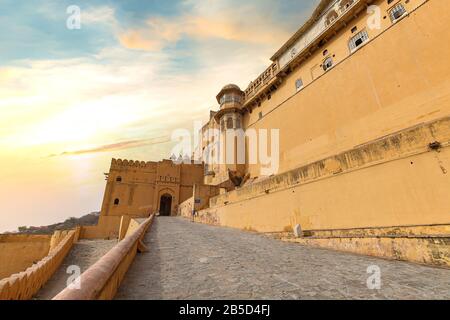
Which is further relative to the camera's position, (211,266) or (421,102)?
(421,102)

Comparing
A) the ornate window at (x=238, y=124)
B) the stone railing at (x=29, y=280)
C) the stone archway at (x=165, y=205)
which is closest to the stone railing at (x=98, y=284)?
the stone railing at (x=29, y=280)

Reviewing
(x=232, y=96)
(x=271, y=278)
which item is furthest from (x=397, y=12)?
(x=232, y=96)

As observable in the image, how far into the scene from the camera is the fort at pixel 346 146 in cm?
514

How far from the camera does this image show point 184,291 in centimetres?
291

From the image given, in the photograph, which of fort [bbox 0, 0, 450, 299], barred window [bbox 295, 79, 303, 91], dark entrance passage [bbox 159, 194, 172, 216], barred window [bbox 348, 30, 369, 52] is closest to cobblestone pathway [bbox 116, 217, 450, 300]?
fort [bbox 0, 0, 450, 299]

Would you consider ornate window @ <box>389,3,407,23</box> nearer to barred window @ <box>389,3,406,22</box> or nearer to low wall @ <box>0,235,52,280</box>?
barred window @ <box>389,3,406,22</box>

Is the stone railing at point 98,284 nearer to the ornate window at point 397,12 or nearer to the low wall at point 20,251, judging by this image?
the ornate window at point 397,12

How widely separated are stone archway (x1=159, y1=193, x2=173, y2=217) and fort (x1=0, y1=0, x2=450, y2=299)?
6131 mm

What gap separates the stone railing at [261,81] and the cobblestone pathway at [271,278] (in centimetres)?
1896

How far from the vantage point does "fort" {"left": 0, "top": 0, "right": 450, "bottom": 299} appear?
5144 mm

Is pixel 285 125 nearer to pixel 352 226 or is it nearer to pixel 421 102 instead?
pixel 421 102

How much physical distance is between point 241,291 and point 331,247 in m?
4.95

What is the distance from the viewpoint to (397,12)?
11672mm
